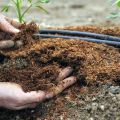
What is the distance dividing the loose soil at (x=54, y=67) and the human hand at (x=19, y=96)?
1.6 inches

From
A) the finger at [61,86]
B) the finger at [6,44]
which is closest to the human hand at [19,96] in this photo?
the finger at [61,86]

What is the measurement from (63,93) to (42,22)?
3.51m

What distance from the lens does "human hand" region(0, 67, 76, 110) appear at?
108 inches

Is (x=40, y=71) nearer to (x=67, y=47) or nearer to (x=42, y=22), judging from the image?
(x=67, y=47)

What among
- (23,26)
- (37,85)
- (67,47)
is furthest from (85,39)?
(37,85)

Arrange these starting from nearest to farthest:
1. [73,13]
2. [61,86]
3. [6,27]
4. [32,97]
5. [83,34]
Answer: [32,97]
[61,86]
[6,27]
[83,34]
[73,13]

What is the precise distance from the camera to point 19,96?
275cm

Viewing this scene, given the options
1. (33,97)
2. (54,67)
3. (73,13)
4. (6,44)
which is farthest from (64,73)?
(73,13)

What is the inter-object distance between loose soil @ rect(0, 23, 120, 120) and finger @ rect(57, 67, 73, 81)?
28 mm

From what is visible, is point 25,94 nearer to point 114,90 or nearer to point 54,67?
point 54,67

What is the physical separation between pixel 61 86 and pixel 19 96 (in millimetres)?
287

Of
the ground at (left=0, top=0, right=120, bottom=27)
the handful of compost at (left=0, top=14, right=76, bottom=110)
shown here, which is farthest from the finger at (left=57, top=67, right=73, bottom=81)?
the ground at (left=0, top=0, right=120, bottom=27)

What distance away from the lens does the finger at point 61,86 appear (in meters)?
2.83

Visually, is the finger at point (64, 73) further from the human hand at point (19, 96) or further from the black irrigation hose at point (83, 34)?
the black irrigation hose at point (83, 34)
